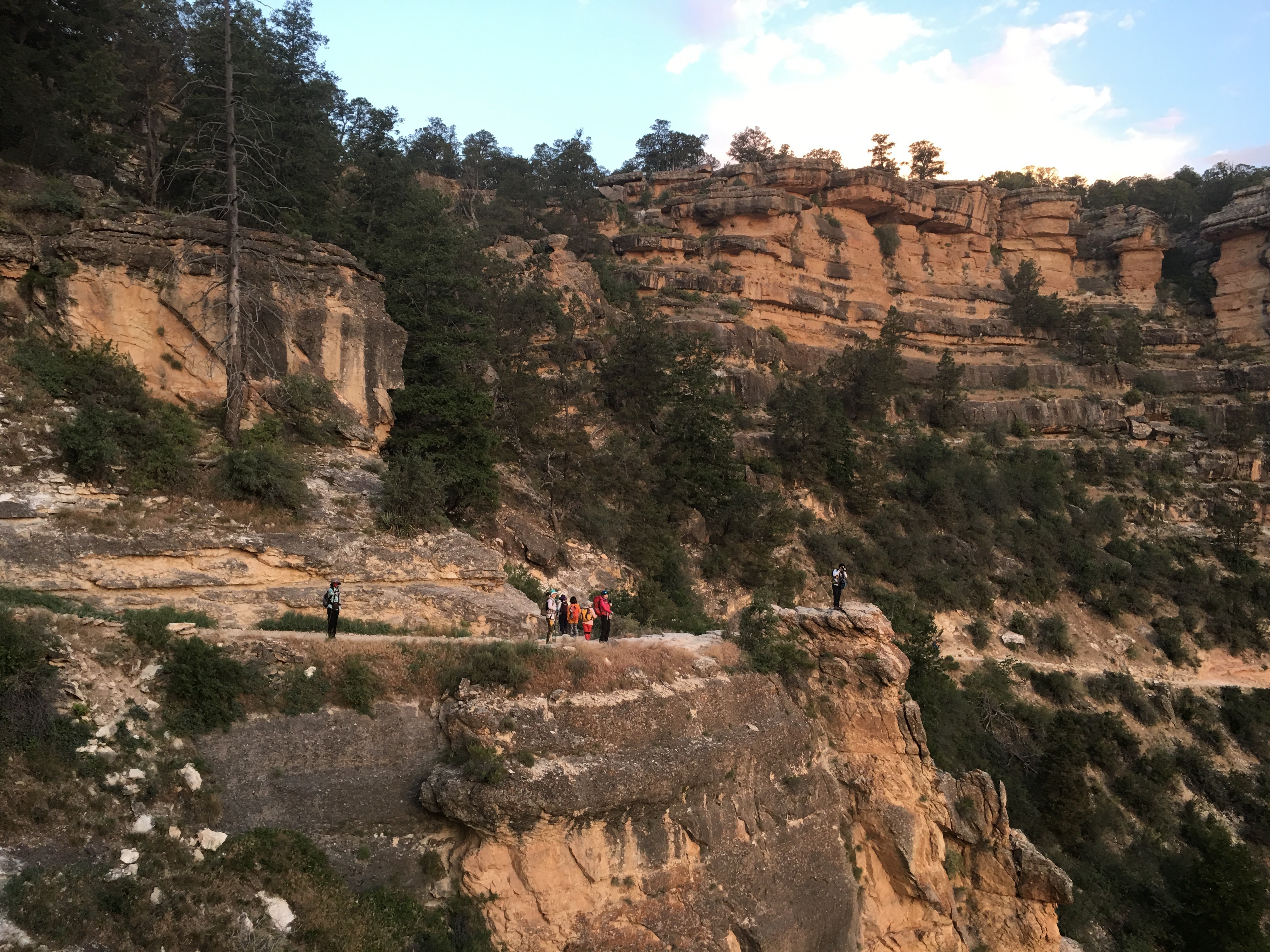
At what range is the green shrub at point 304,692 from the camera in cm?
997

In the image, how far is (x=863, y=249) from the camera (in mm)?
48344

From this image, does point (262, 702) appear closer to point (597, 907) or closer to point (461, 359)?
point (597, 907)

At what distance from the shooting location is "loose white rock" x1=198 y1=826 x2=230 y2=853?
27.8 feet

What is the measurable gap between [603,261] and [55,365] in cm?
3036

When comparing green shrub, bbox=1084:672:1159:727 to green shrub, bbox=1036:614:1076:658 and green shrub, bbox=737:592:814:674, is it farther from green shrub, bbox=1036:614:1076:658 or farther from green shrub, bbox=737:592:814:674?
green shrub, bbox=737:592:814:674

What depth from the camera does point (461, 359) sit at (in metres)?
20.6

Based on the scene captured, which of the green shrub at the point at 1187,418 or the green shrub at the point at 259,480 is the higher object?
the green shrub at the point at 1187,418

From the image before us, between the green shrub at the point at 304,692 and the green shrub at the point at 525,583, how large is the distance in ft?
19.9

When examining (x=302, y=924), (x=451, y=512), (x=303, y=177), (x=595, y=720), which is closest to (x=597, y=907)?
(x=595, y=720)

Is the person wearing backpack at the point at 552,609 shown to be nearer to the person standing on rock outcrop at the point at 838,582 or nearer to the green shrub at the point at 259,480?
the green shrub at the point at 259,480

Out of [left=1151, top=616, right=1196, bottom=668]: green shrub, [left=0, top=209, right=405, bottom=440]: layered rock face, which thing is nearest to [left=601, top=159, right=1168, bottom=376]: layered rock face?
[left=1151, top=616, right=1196, bottom=668]: green shrub

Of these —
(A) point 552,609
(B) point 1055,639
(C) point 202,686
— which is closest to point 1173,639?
(B) point 1055,639

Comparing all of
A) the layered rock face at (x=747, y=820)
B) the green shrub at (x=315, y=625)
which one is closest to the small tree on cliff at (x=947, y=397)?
the layered rock face at (x=747, y=820)

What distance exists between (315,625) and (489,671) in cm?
305
